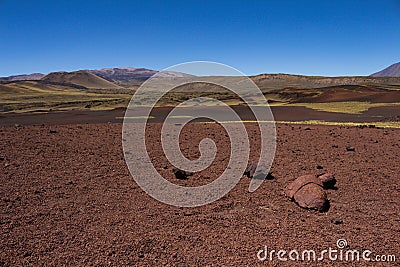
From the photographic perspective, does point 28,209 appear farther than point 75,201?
No

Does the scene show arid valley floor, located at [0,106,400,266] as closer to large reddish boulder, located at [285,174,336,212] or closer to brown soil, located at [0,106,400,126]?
large reddish boulder, located at [285,174,336,212]

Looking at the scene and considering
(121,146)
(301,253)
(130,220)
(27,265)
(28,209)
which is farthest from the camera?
(121,146)

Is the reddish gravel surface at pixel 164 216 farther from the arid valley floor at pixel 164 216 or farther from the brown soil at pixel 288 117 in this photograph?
the brown soil at pixel 288 117

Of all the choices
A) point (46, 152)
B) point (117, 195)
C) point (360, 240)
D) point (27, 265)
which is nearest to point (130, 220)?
point (117, 195)

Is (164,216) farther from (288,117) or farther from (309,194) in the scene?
(288,117)

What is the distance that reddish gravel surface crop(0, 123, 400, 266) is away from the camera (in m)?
4.64

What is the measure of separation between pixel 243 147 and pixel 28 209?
8.05 metres

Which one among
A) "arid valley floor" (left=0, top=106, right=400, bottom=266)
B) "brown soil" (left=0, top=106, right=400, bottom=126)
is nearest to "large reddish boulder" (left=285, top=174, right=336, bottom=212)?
"arid valley floor" (left=0, top=106, right=400, bottom=266)

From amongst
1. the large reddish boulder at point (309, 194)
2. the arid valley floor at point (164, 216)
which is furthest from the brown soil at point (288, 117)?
the large reddish boulder at point (309, 194)

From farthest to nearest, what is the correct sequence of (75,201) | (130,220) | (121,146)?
(121,146), (75,201), (130,220)

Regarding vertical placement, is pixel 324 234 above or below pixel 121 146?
below

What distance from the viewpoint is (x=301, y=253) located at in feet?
15.3

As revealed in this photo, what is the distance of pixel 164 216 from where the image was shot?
5.92 m

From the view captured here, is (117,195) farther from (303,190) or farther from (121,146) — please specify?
(121,146)
